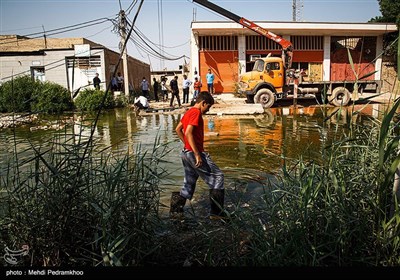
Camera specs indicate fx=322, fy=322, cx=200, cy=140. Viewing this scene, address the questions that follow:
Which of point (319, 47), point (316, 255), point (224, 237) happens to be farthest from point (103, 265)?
point (319, 47)

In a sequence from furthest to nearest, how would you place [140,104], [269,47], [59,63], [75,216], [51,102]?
[269,47] → [59,63] → [140,104] → [51,102] → [75,216]

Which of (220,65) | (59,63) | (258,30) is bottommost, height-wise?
(220,65)

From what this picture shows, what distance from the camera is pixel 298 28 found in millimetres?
21734

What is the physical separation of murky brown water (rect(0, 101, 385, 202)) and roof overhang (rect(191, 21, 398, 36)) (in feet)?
26.3

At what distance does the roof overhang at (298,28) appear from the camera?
20.6 meters

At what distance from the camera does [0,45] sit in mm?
29141

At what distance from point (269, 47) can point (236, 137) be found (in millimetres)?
14951

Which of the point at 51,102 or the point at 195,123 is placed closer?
the point at 195,123

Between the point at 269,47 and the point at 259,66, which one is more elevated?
the point at 269,47

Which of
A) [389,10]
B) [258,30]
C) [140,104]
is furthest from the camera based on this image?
[389,10]

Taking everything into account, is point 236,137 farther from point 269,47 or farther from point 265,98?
point 269,47

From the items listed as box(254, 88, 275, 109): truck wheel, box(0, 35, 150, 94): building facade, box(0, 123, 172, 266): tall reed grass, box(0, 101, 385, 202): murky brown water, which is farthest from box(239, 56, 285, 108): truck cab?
box(0, 123, 172, 266): tall reed grass

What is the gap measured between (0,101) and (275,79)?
13005 mm

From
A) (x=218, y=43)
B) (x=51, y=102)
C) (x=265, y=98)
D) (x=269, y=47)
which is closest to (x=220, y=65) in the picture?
(x=218, y=43)
